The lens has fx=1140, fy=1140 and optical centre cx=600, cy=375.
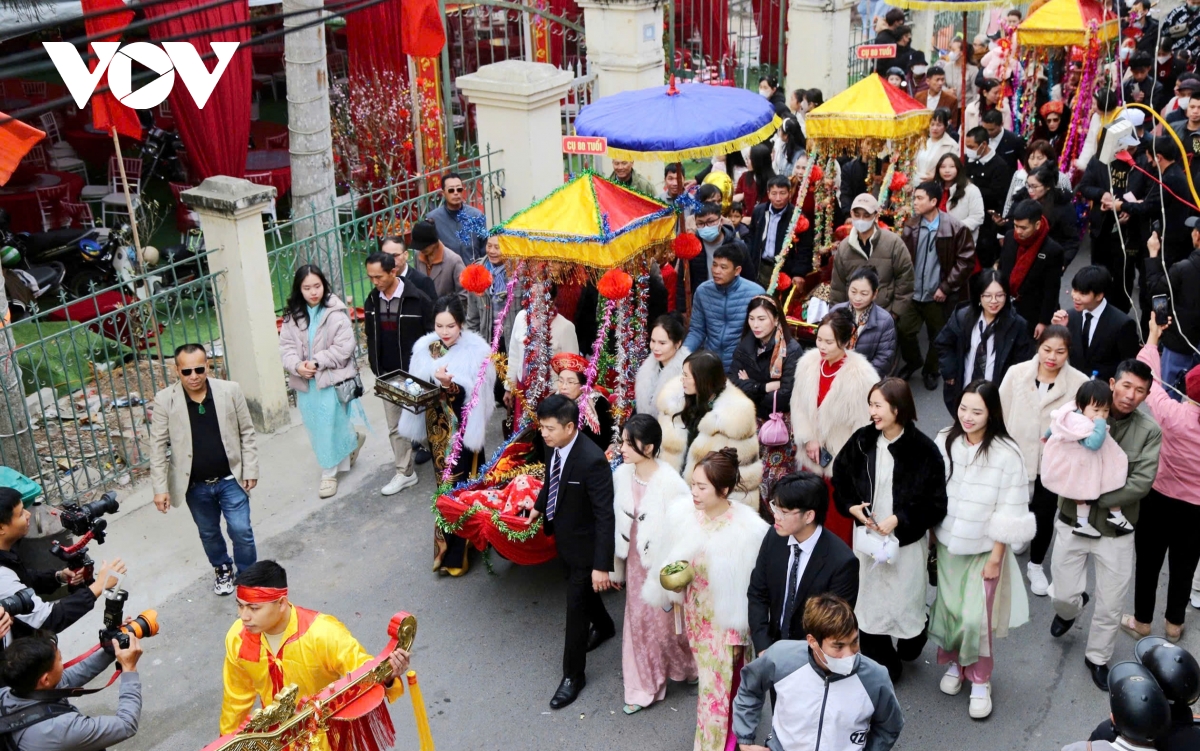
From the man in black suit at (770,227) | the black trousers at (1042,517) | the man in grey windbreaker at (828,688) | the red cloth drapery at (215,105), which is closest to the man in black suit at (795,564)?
the man in grey windbreaker at (828,688)

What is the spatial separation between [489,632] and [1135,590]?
11.4 ft

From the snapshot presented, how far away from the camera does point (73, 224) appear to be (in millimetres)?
12281

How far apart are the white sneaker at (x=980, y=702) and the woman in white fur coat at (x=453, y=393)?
3.02 meters

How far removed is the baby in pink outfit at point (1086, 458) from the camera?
5.33 metres

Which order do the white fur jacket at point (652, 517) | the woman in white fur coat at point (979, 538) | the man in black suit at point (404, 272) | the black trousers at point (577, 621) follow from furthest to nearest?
the man in black suit at point (404, 272)
the black trousers at point (577, 621)
the white fur jacket at point (652, 517)
the woman in white fur coat at point (979, 538)

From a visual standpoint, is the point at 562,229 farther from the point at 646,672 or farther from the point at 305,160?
the point at 305,160

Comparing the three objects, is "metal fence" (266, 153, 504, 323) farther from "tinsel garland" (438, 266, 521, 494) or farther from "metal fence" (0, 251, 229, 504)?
"tinsel garland" (438, 266, 521, 494)

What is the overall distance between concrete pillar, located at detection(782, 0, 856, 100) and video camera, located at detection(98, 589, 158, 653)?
41.7 feet

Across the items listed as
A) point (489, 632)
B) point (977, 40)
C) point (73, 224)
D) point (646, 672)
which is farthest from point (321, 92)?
point (977, 40)

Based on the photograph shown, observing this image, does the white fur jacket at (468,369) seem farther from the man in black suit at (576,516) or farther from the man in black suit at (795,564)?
the man in black suit at (795,564)

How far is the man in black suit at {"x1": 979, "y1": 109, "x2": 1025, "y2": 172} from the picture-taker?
34.3ft

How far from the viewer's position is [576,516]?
568cm

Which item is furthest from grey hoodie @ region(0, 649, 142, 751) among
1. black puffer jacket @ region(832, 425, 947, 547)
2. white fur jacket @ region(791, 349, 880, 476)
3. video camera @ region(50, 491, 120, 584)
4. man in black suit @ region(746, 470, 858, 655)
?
white fur jacket @ region(791, 349, 880, 476)

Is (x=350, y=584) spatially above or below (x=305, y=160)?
below
